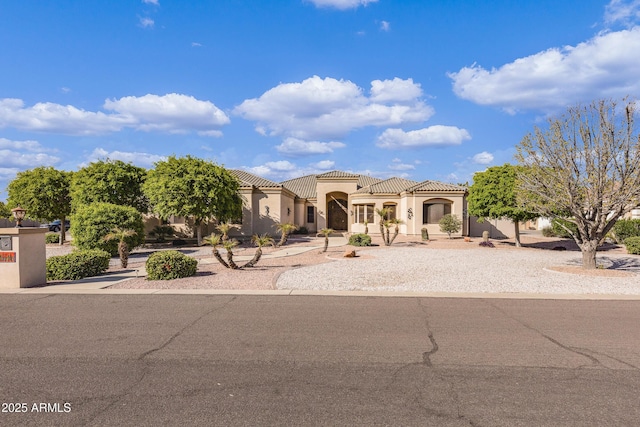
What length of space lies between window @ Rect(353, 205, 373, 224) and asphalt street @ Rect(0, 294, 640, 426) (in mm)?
26300

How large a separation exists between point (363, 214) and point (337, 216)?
5.77m

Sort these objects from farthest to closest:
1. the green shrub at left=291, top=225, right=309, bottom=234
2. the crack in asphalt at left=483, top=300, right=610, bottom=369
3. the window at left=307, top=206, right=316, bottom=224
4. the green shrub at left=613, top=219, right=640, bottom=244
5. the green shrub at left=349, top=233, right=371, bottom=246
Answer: the window at left=307, top=206, right=316, bottom=224 → the green shrub at left=291, top=225, right=309, bottom=234 → the green shrub at left=613, top=219, right=640, bottom=244 → the green shrub at left=349, top=233, right=371, bottom=246 → the crack in asphalt at left=483, top=300, right=610, bottom=369

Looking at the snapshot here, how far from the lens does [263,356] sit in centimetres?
575

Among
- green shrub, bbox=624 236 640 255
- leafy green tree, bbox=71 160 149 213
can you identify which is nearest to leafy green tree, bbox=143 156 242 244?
leafy green tree, bbox=71 160 149 213

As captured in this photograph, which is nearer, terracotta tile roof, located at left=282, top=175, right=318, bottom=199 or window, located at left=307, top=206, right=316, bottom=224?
window, located at left=307, top=206, right=316, bottom=224

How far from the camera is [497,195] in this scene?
974 inches

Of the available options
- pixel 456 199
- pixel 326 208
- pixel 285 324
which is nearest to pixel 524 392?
pixel 285 324

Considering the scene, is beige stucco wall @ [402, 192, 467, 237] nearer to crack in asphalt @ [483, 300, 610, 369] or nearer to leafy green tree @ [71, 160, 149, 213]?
leafy green tree @ [71, 160, 149, 213]

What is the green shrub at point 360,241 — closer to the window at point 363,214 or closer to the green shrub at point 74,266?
the window at point 363,214

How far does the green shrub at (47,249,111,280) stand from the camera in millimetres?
13117

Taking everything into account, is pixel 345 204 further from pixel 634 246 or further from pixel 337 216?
pixel 634 246

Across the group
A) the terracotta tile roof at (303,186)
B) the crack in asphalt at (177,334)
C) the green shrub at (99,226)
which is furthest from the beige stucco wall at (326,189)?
the crack in asphalt at (177,334)

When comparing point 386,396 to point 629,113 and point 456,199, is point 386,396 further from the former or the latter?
point 456,199

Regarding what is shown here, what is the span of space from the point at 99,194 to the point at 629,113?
28.8 meters
